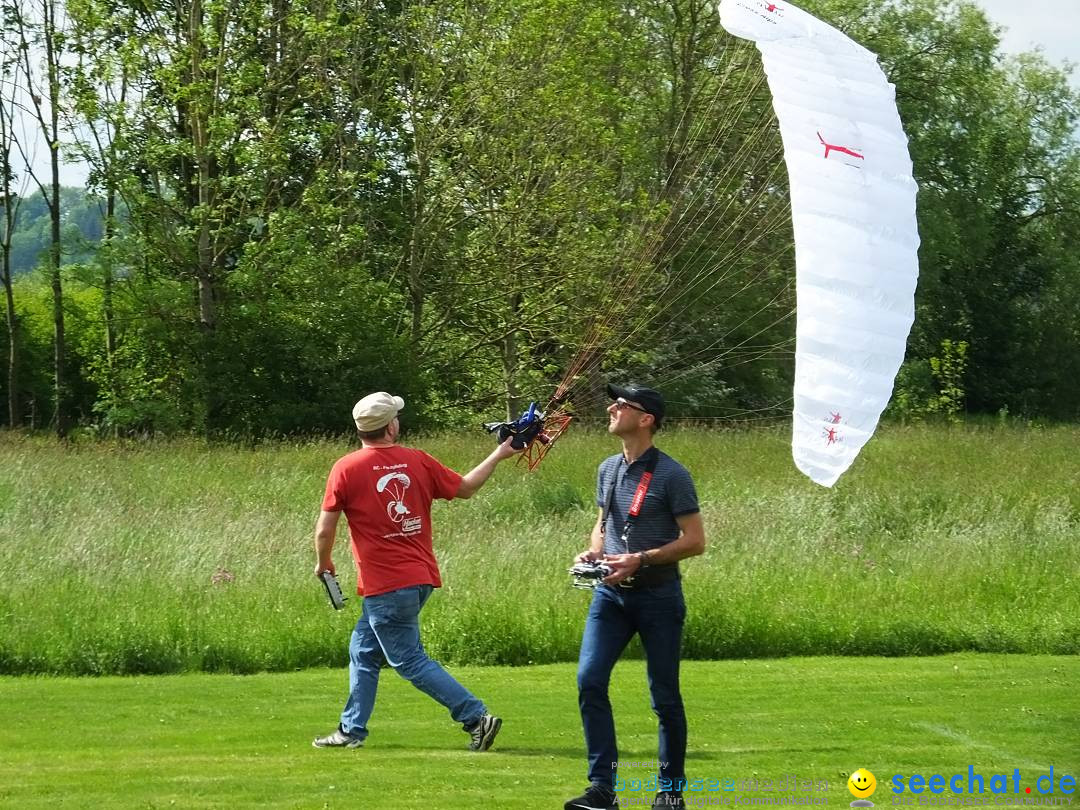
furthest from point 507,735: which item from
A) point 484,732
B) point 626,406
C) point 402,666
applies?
point 626,406

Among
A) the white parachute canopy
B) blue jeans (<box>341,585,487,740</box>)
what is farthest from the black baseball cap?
the white parachute canopy

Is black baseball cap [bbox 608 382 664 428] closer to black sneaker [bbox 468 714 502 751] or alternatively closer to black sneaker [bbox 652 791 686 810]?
black sneaker [bbox 652 791 686 810]

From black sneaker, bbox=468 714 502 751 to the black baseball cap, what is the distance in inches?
78.8

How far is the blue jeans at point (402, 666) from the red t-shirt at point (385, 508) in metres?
0.09

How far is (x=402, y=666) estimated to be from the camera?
7.59 m

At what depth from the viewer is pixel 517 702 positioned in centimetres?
920

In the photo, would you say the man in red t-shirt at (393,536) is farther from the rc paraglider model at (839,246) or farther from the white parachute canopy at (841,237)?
the white parachute canopy at (841,237)

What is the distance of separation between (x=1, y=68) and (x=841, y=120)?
29853 mm

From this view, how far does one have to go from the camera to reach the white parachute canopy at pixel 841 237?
8.45 meters

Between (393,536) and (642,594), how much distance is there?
169cm

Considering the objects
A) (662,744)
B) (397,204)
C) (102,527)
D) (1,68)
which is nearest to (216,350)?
(397,204)

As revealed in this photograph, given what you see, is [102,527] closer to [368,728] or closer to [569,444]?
[368,728]

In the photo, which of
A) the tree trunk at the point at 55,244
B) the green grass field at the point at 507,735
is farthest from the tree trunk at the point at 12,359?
the green grass field at the point at 507,735

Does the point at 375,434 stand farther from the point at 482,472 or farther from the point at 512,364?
the point at 512,364
